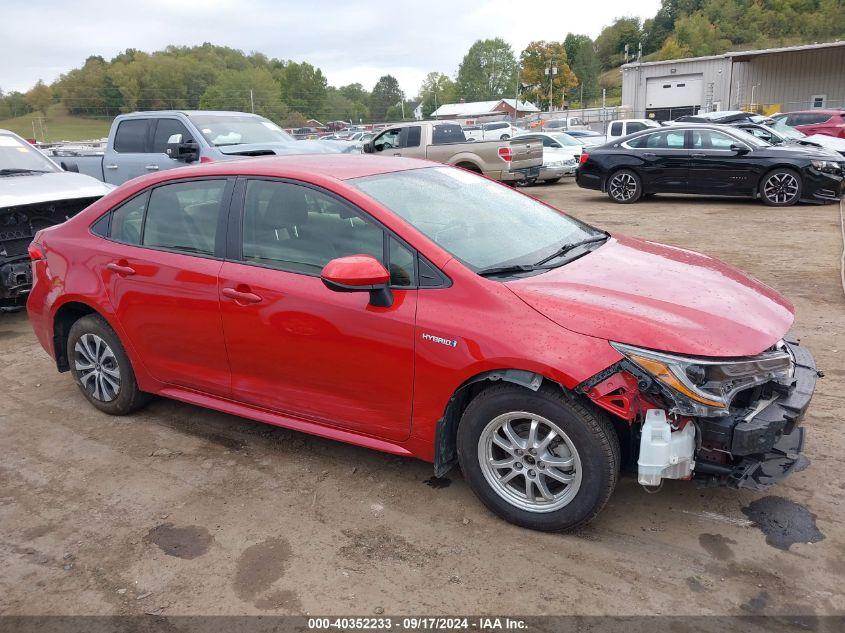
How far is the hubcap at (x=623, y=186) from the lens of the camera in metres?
14.1

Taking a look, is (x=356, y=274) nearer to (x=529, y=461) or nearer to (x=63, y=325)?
(x=529, y=461)

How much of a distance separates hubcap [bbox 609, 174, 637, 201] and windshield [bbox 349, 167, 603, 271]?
34.6 ft

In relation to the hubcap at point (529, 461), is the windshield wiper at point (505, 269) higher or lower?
higher

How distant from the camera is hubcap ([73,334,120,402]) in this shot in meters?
4.48

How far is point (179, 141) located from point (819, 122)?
71.0 ft

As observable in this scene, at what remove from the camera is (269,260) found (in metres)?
3.64

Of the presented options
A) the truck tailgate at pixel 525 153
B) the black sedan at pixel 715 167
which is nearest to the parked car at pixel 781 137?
the black sedan at pixel 715 167

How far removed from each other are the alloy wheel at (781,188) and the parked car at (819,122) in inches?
410

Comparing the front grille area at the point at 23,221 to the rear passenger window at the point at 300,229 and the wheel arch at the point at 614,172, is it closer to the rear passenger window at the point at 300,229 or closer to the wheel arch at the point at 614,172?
the rear passenger window at the point at 300,229

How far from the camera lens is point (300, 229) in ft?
11.9

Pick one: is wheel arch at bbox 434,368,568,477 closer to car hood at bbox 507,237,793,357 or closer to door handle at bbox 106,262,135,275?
car hood at bbox 507,237,793,357

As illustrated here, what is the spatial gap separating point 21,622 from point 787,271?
25.8 ft

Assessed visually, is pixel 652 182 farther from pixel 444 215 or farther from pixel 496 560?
pixel 496 560

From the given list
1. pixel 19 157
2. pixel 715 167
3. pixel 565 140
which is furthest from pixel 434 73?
pixel 19 157
